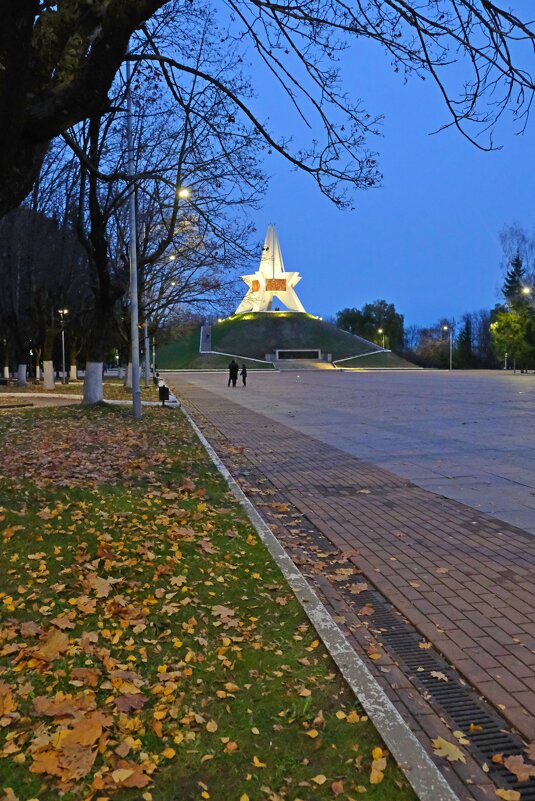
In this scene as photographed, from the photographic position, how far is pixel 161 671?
371 centimetres

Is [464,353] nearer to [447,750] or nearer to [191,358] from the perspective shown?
[191,358]

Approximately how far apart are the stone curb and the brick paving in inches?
4.7

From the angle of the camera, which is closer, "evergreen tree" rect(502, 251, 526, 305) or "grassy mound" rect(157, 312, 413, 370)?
"evergreen tree" rect(502, 251, 526, 305)

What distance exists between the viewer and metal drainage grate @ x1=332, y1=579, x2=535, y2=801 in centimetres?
297

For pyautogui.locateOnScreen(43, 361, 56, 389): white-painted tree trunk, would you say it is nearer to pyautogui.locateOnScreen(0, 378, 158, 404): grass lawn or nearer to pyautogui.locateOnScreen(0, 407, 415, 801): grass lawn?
pyautogui.locateOnScreen(0, 378, 158, 404): grass lawn

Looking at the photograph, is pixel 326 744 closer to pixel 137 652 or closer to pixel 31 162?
pixel 137 652

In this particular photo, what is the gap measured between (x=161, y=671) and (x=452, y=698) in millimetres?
1672

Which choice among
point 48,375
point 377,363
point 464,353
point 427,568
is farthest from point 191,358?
point 427,568

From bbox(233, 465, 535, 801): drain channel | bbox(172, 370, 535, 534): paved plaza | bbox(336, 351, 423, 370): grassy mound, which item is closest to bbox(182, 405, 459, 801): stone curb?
bbox(233, 465, 535, 801): drain channel

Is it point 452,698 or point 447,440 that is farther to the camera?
point 447,440

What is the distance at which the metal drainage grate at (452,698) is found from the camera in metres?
2.97

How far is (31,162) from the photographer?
560 centimetres

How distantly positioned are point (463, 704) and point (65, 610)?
108 inches

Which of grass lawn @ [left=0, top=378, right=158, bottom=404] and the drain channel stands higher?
grass lawn @ [left=0, top=378, right=158, bottom=404]
